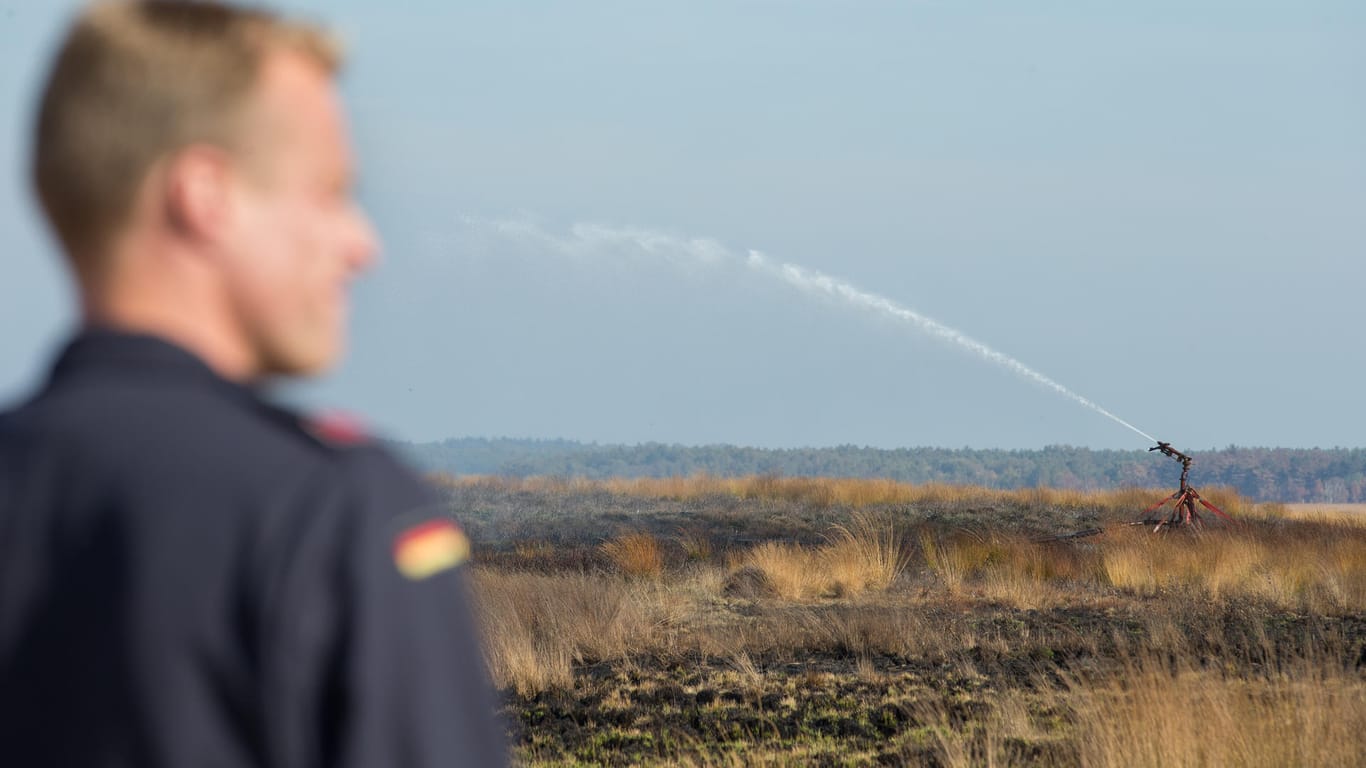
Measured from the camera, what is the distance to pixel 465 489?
4456cm

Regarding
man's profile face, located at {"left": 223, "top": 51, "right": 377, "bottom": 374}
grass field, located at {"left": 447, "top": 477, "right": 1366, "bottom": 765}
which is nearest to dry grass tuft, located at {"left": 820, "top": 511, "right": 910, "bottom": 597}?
grass field, located at {"left": 447, "top": 477, "right": 1366, "bottom": 765}

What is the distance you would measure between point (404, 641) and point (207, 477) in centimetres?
18

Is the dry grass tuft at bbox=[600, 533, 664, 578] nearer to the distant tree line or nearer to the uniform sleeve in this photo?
the uniform sleeve

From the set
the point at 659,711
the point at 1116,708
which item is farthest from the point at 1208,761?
the point at 659,711

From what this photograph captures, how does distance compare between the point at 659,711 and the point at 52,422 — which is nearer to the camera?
the point at 52,422

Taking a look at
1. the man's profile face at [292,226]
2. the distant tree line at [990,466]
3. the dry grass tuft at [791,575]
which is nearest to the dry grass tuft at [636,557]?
the dry grass tuft at [791,575]

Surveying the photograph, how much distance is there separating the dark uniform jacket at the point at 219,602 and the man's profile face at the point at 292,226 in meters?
0.11

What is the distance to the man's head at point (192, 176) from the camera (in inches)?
41.2

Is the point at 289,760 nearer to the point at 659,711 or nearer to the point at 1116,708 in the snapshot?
the point at 1116,708

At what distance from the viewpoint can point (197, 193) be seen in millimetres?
1045

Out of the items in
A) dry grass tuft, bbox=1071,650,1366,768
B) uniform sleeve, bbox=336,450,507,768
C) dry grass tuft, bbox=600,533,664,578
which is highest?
uniform sleeve, bbox=336,450,507,768

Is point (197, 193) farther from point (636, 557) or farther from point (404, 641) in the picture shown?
point (636, 557)

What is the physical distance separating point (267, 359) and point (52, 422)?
16 cm

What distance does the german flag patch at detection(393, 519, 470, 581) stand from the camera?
97cm
